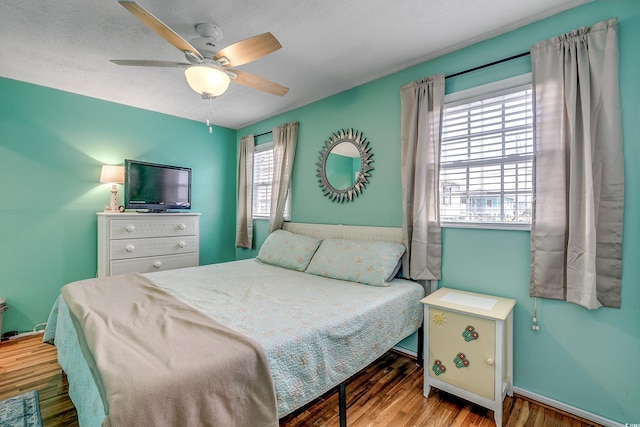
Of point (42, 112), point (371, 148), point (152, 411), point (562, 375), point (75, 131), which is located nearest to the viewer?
point (152, 411)

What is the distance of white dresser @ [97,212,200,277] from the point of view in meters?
3.08

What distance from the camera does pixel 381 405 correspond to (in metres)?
1.86

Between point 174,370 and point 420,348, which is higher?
point 174,370

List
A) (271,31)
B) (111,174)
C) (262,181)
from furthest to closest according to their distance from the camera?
(262,181) < (111,174) < (271,31)

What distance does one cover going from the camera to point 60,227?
10.3 ft

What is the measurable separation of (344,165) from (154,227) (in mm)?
2279

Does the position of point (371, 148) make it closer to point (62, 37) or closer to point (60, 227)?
point (62, 37)

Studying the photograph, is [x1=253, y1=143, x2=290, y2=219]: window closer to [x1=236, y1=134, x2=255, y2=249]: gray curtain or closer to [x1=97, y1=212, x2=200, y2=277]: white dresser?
[x1=236, y1=134, x2=255, y2=249]: gray curtain

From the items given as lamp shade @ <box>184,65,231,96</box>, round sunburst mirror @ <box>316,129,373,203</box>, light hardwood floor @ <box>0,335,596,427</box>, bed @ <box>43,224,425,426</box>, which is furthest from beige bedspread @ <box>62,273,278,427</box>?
round sunburst mirror @ <box>316,129,373,203</box>

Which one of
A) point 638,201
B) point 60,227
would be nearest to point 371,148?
point 638,201

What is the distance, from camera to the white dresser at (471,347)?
169 cm

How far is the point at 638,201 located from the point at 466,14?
1.48 meters

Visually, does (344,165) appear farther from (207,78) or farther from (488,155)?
(207,78)

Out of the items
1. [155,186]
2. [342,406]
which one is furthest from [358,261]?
[155,186]
